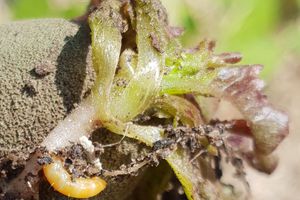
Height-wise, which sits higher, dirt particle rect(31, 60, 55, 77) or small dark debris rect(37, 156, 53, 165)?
dirt particle rect(31, 60, 55, 77)

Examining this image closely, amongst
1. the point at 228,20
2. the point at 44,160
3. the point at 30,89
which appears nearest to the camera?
the point at 44,160

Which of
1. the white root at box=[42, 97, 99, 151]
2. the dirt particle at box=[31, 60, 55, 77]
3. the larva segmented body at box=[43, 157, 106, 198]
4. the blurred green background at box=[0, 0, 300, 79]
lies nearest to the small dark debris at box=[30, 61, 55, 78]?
the dirt particle at box=[31, 60, 55, 77]

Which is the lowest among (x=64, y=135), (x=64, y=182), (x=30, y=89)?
(x=64, y=182)

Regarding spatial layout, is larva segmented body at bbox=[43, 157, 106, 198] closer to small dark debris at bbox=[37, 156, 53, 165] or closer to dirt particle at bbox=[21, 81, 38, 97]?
small dark debris at bbox=[37, 156, 53, 165]

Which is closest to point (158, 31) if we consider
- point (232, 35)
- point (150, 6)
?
point (150, 6)

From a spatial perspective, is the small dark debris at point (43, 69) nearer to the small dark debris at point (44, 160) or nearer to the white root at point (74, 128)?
the white root at point (74, 128)

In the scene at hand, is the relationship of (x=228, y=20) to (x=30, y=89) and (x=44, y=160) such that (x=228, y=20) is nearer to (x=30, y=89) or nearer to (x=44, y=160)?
(x=30, y=89)

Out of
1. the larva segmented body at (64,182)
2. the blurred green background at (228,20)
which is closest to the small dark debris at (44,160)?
the larva segmented body at (64,182)

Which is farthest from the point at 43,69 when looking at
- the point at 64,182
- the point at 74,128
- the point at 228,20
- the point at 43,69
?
the point at 228,20

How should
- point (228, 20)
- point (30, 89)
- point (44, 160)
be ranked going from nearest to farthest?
1. point (44, 160)
2. point (30, 89)
3. point (228, 20)
